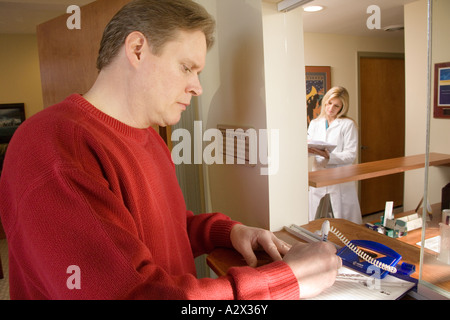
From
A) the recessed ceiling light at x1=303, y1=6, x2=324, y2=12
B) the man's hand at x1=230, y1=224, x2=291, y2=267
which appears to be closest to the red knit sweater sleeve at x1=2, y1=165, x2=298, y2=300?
the man's hand at x1=230, y1=224, x2=291, y2=267

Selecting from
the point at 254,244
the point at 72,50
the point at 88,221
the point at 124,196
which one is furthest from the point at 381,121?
the point at 72,50

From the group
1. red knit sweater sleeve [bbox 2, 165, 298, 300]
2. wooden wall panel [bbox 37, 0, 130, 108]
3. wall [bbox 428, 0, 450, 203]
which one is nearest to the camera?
red knit sweater sleeve [bbox 2, 165, 298, 300]

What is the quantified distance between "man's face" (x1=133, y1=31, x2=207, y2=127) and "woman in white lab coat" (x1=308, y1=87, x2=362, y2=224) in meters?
0.74

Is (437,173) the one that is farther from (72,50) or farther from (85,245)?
(72,50)

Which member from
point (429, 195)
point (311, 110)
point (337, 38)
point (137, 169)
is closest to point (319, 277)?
point (429, 195)

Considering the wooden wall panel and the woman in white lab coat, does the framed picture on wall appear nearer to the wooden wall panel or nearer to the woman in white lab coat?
the woman in white lab coat

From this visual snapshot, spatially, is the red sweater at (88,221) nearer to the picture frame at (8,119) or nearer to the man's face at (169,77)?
the man's face at (169,77)

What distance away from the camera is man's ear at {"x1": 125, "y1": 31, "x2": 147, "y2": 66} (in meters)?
0.66

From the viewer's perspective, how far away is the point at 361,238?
1009mm

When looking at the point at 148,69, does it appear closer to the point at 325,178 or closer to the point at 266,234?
the point at 266,234

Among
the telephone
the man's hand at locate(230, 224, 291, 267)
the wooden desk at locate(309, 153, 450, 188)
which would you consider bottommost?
the telephone

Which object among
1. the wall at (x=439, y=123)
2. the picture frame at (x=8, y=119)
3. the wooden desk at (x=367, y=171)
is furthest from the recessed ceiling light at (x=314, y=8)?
the picture frame at (x=8, y=119)

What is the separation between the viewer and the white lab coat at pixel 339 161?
127cm

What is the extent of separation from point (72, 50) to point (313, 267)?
1.56 metres
